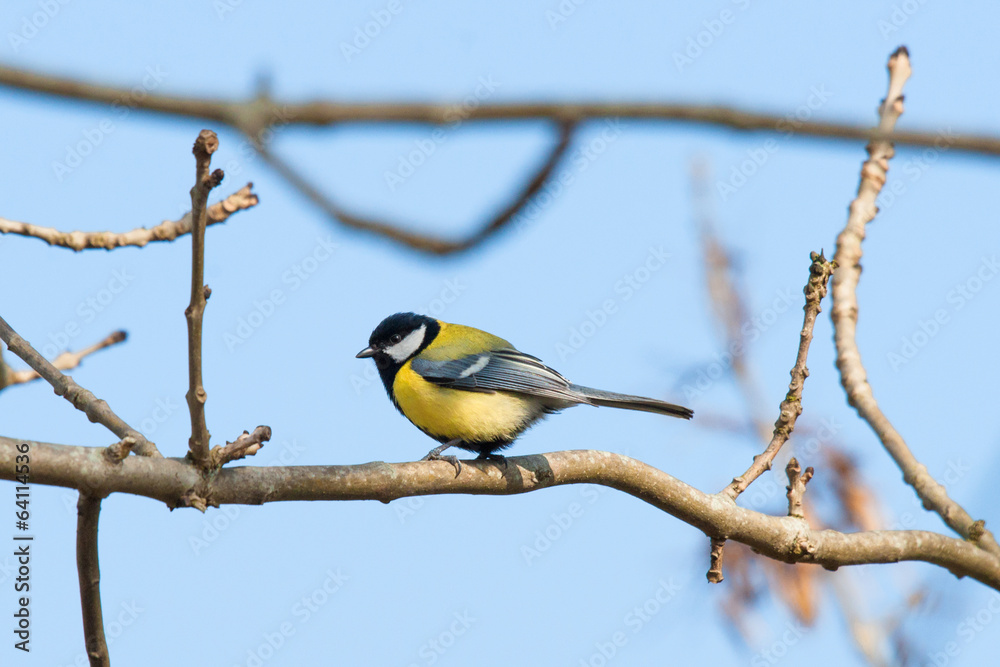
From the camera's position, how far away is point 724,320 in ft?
27.1

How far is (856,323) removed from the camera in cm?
421

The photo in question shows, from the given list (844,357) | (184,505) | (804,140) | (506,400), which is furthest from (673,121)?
(506,400)

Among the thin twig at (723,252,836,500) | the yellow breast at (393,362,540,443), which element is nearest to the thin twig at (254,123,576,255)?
the thin twig at (723,252,836,500)

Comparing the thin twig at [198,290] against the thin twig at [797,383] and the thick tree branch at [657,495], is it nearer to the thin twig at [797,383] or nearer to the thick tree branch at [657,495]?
the thick tree branch at [657,495]

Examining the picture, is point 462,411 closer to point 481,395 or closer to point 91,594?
point 481,395

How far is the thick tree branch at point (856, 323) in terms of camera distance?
151 inches

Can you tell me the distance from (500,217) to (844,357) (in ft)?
10.2

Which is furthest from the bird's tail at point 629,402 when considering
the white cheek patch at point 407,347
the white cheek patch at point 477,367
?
the white cheek patch at point 407,347

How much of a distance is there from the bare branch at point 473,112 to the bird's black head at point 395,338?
4.52 metres

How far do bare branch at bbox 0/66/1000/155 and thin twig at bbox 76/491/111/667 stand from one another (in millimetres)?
1932

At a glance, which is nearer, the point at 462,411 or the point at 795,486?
the point at 795,486

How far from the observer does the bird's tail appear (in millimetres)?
4570

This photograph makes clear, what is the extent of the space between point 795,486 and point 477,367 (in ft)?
6.54

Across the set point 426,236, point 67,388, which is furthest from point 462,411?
point 426,236
